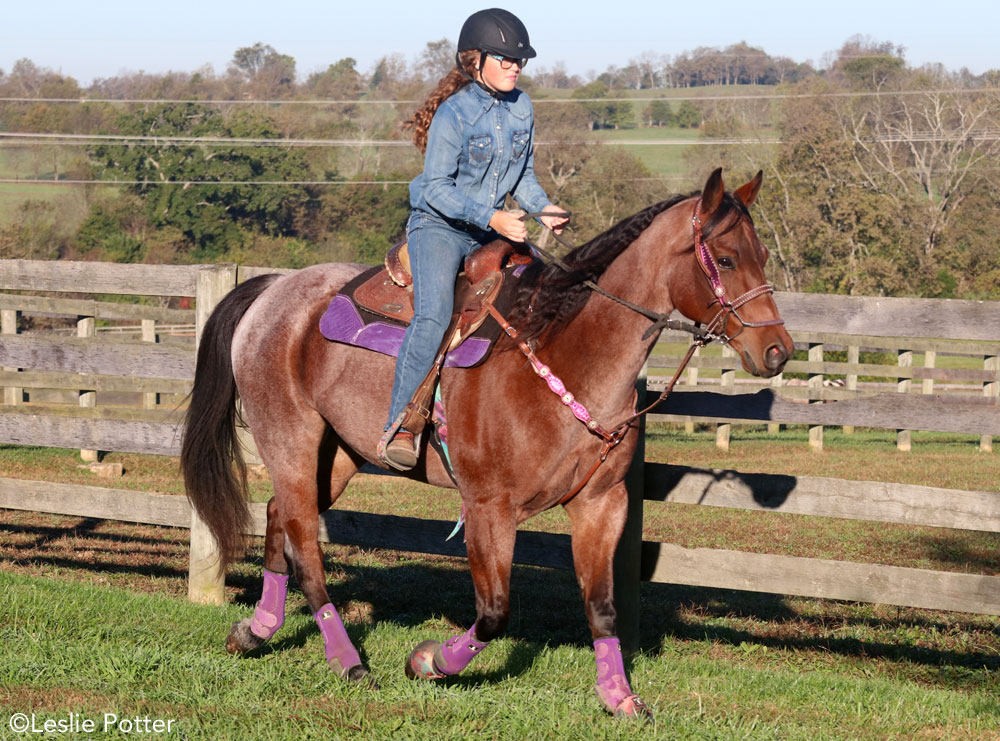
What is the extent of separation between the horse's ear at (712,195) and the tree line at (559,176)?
139 feet

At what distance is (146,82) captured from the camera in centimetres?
10069

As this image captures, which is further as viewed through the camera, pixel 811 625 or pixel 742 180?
pixel 742 180

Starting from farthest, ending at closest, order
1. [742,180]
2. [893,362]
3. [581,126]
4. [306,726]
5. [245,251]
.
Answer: [581,126], [245,251], [742,180], [893,362], [306,726]

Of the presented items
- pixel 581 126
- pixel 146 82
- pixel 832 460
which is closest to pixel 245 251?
pixel 581 126

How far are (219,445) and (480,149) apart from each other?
2473 mm

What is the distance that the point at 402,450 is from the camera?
16.2 feet

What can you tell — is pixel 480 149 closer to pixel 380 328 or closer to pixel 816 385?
pixel 380 328

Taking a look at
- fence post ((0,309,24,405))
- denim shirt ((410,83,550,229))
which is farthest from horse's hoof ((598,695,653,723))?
fence post ((0,309,24,405))

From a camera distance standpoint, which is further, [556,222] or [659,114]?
[659,114]

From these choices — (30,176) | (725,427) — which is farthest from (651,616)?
(30,176)

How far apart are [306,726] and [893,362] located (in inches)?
998

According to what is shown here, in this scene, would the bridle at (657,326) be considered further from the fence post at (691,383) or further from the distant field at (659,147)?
the distant field at (659,147)

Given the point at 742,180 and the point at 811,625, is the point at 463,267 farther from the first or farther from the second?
the point at 742,180

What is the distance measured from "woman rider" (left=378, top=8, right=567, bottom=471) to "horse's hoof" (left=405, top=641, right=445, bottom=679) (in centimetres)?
85
